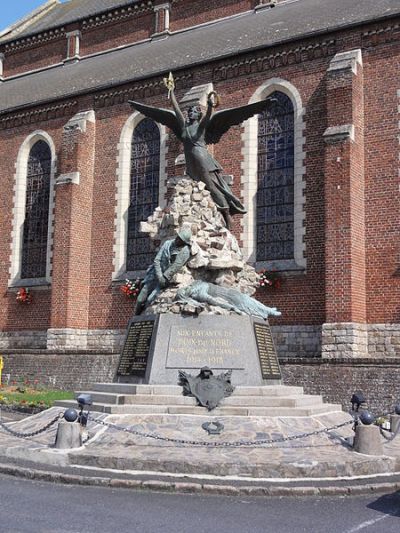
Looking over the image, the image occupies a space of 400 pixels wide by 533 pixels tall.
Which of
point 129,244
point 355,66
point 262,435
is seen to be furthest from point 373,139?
point 262,435

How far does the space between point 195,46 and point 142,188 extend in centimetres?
630

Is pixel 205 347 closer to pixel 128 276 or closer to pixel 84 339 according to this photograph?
pixel 128 276

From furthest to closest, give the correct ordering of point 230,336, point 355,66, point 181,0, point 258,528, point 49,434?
point 181,0, point 355,66, point 230,336, point 49,434, point 258,528

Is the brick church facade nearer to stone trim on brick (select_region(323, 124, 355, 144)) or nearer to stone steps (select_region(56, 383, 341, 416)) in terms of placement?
stone trim on brick (select_region(323, 124, 355, 144))

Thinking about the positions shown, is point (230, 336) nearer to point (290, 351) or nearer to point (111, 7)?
point (290, 351)

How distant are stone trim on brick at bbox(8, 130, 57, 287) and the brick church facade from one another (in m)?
0.07

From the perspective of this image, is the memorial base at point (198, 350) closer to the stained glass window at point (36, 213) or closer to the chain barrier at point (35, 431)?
the chain barrier at point (35, 431)

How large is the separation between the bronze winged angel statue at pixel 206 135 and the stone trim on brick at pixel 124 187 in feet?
39.2

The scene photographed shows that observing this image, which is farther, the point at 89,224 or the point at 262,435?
the point at 89,224

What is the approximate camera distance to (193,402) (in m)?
Answer: 9.59

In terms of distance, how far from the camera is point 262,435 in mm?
8844

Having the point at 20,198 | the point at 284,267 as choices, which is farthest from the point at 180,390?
the point at 20,198

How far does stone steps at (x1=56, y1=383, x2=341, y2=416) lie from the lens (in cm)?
938

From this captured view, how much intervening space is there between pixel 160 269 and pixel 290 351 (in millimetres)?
10766
